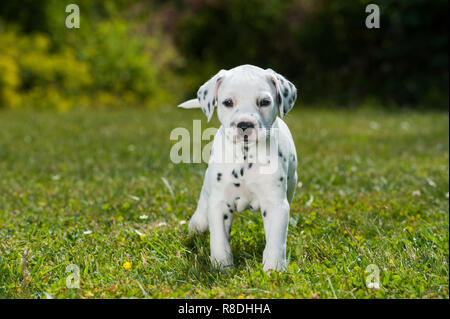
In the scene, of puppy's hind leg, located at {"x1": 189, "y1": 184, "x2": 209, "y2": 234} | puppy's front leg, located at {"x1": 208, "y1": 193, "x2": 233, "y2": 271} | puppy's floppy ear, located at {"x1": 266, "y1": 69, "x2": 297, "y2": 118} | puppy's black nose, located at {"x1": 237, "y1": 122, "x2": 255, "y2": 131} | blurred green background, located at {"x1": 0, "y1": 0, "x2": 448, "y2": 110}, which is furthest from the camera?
blurred green background, located at {"x1": 0, "y1": 0, "x2": 448, "y2": 110}

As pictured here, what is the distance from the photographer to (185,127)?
9.99 m

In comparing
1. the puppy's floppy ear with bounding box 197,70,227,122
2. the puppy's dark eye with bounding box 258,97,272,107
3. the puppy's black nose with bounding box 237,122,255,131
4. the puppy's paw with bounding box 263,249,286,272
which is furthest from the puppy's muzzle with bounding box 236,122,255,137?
the puppy's paw with bounding box 263,249,286,272

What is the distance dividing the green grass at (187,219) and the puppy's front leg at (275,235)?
0.07m

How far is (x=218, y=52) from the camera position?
1708 centimetres

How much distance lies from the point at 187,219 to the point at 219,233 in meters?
1.13

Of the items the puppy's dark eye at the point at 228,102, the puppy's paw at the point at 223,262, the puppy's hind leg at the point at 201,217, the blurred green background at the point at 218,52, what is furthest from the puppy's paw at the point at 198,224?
the blurred green background at the point at 218,52

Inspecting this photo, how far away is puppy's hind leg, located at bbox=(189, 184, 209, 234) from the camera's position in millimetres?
3508

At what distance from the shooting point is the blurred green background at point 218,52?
1373cm

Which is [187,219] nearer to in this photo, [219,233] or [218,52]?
[219,233]

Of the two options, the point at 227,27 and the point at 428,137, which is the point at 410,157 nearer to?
the point at 428,137

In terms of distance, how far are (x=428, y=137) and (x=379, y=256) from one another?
581cm

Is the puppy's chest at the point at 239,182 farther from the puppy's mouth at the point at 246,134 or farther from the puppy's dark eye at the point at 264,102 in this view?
the puppy's dark eye at the point at 264,102

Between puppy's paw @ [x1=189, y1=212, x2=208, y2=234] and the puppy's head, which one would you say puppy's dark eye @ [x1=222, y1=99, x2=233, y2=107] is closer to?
the puppy's head
